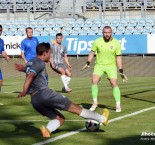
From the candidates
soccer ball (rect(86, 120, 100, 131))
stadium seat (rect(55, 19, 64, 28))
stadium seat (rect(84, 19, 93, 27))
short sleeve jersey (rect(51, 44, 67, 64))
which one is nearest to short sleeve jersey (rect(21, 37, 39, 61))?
short sleeve jersey (rect(51, 44, 67, 64))

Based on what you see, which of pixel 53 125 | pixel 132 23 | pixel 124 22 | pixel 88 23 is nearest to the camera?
pixel 53 125

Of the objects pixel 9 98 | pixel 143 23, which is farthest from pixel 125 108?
pixel 143 23

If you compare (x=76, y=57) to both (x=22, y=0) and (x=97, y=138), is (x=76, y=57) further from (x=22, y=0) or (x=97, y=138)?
(x=97, y=138)

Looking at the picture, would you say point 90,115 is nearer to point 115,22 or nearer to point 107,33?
point 107,33

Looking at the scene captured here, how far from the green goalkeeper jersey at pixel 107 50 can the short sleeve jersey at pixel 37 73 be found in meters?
4.45

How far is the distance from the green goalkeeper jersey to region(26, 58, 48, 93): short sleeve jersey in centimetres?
445

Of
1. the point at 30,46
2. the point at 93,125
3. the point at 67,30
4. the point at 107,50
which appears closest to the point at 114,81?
the point at 107,50

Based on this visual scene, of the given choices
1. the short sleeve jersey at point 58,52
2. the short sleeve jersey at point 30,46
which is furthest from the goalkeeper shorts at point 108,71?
the short sleeve jersey at point 58,52

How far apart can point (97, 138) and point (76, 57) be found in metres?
23.9

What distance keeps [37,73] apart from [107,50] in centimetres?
469

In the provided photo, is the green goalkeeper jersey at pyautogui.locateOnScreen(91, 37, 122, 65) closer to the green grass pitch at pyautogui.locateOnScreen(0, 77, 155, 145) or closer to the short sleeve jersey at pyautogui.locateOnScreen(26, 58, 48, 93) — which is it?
the green grass pitch at pyautogui.locateOnScreen(0, 77, 155, 145)

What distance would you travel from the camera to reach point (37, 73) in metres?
9.71

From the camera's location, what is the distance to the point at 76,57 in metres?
33.7

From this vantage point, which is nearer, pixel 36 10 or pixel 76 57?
pixel 76 57
